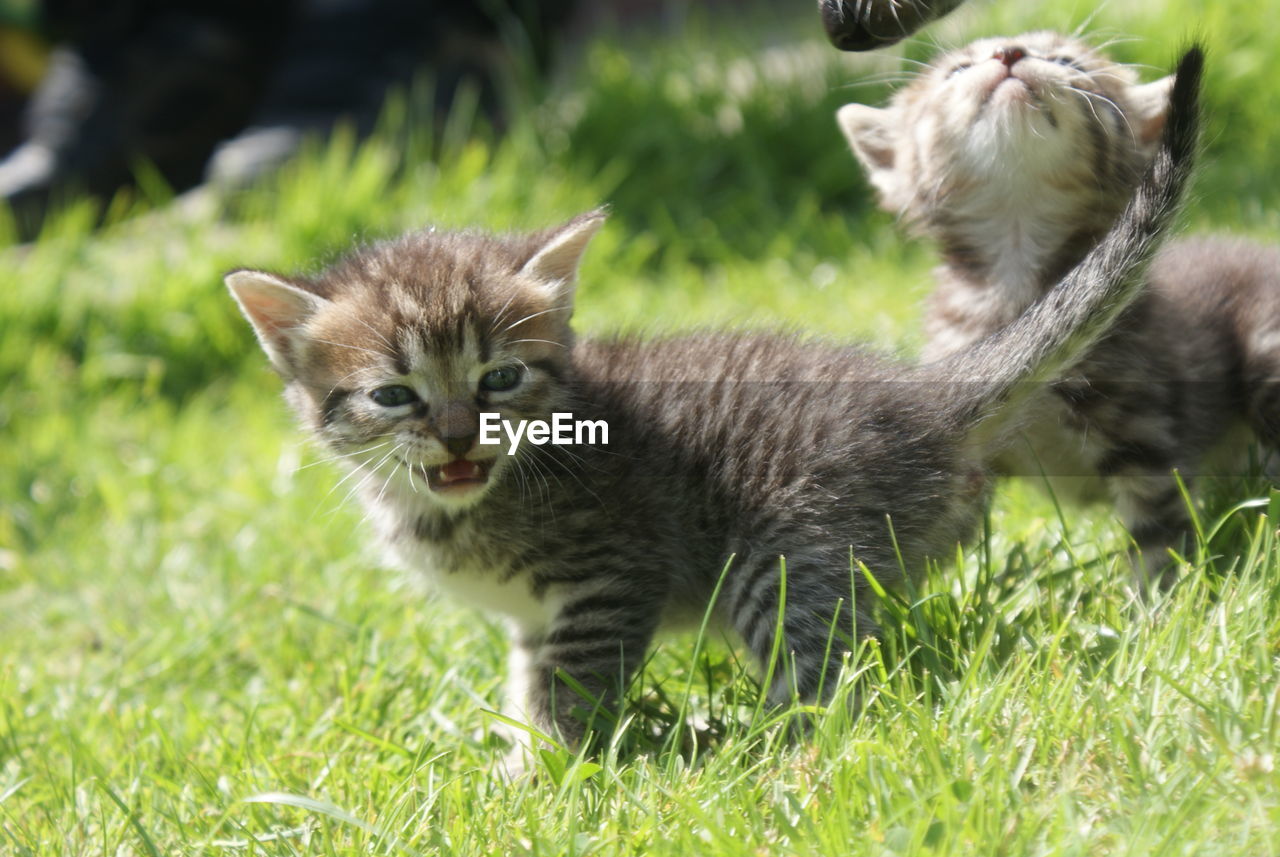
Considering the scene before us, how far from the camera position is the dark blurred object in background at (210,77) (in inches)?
267

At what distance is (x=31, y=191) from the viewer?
6.95m

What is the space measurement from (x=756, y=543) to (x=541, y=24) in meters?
5.27

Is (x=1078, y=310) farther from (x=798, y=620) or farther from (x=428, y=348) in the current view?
(x=428, y=348)

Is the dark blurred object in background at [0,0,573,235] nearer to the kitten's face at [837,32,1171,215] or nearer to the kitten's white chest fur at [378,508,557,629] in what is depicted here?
the kitten's face at [837,32,1171,215]

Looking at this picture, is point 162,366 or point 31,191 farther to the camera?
point 31,191

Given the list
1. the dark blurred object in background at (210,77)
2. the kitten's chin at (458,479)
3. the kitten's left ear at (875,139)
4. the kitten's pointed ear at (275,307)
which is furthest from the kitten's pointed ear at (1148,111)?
the dark blurred object in background at (210,77)

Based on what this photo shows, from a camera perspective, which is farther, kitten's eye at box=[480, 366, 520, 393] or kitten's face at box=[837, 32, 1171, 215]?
kitten's face at box=[837, 32, 1171, 215]

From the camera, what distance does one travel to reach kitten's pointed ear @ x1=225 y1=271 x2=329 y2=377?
105 inches

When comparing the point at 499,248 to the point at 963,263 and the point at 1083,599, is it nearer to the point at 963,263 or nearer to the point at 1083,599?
the point at 963,263

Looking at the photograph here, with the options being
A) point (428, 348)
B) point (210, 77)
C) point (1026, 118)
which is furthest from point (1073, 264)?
point (210, 77)

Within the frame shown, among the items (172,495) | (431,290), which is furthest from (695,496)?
(172,495)

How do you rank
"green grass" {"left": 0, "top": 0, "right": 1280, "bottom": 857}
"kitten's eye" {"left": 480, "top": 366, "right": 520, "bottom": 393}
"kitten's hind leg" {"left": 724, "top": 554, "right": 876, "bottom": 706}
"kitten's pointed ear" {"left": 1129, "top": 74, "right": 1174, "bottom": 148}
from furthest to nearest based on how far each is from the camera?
"kitten's pointed ear" {"left": 1129, "top": 74, "right": 1174, "bottom": 148} < "kitten's eye" {"left": 480, "top": 366, "right": 520, "bottom": 393} < "kitten's hind leg" {"left": 724, "top": 554, "right": 876, "bottom": 706} < "green grass" {"left": 0, "top": 0, "right": 1280, "bottom": 857}

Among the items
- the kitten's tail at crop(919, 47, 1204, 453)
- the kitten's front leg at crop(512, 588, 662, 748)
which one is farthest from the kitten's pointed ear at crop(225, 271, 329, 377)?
the kitten's tail at crop(919, 47, 1204, 453)

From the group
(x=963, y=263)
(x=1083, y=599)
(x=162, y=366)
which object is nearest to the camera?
(x=1083, y=599)
